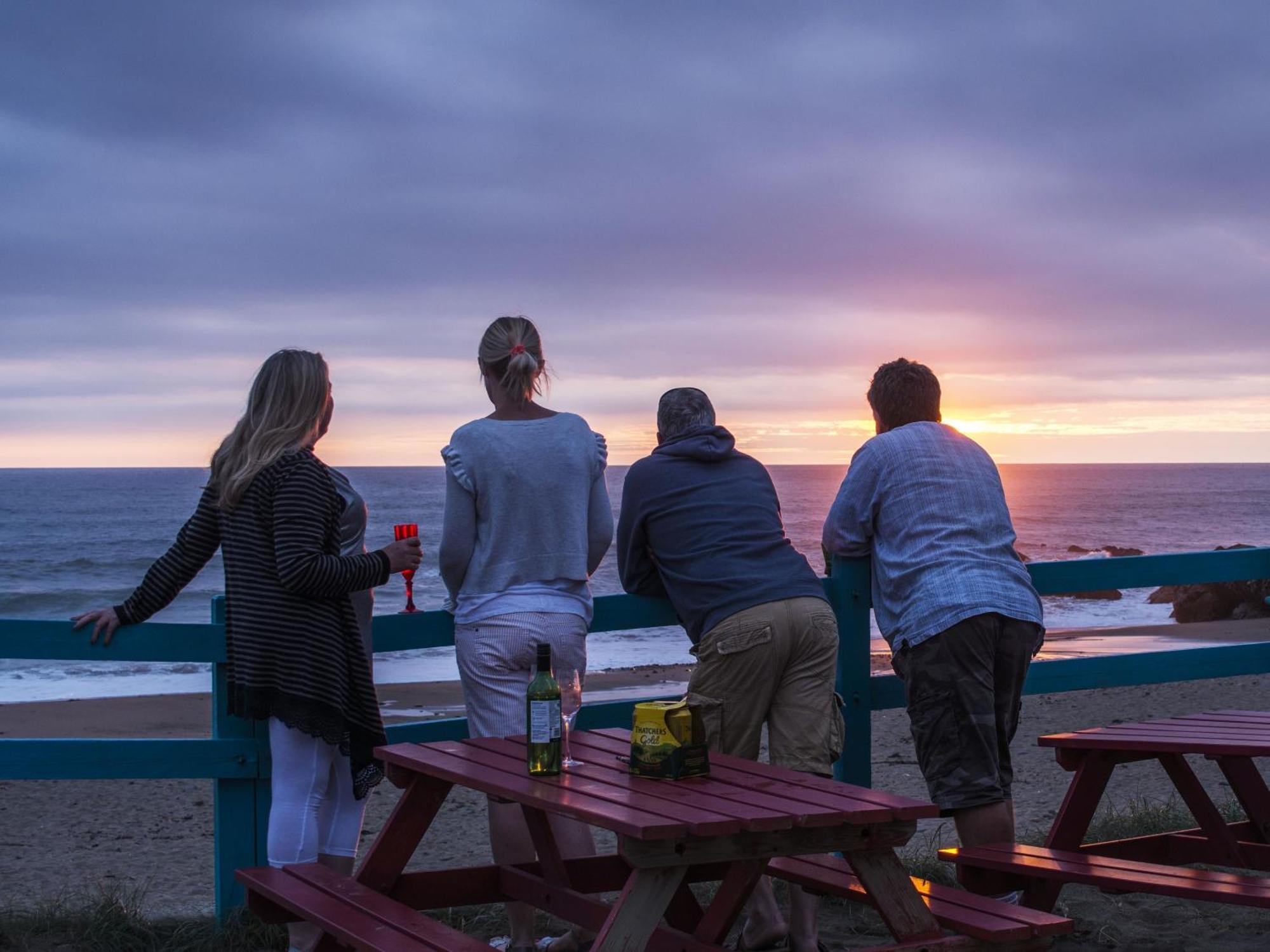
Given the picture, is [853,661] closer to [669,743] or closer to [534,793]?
[669,743]

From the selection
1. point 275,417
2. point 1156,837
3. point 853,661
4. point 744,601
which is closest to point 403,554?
point 275,417

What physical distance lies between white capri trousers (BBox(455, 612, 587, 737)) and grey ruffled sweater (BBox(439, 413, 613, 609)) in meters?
0.11

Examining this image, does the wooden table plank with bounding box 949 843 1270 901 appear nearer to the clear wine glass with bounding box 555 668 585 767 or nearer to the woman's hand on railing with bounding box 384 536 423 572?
the clear wine glass with bounding box 555 668 585 767

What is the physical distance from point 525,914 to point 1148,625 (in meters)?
20.1

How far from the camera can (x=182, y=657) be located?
355cm

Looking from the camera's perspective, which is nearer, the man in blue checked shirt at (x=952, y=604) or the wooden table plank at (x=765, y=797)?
the wooden table plank at (x=765, y=797)

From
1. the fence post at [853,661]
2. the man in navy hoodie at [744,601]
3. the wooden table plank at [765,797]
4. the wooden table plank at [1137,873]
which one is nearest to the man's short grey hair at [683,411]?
the man in navy hoodie at [744,601]

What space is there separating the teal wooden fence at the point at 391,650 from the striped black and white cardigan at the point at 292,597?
237mm

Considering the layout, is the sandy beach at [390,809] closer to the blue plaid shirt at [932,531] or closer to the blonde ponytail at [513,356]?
the blue plaid shirt at [932,531]

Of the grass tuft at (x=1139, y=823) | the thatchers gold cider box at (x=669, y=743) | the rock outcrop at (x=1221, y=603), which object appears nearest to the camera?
the thatchers gold cider box at (x=669, y=743)

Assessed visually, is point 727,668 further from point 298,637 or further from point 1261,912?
point 1261,912

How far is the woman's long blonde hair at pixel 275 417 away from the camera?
3.30m

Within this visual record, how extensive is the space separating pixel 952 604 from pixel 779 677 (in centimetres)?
53

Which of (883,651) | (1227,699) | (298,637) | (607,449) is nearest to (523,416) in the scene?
(607,449)
